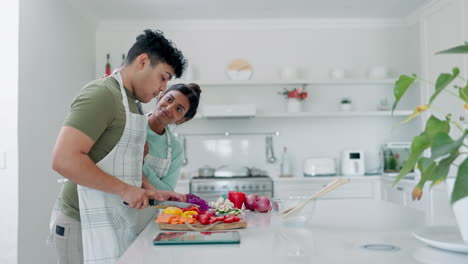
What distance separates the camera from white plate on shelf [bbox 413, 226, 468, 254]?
1083 millimetres

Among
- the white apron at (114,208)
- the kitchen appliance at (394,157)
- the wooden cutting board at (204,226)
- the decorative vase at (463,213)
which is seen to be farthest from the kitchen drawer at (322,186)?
the decorative vase at (463,213)

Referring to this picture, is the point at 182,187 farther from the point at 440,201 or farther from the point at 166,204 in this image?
the point at 166,204

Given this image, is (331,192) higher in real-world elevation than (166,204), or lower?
lower

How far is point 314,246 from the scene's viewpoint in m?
1.23

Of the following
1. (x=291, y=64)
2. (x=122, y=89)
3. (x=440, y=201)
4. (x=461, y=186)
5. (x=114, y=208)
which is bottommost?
(x=440, y=201)

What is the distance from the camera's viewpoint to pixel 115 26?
500 cm

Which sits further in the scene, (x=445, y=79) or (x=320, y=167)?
(x=320, y=167)

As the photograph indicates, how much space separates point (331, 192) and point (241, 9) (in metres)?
2.07

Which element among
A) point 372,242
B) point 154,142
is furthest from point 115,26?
point 372,242

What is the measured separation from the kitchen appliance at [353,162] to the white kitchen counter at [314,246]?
2968 mm

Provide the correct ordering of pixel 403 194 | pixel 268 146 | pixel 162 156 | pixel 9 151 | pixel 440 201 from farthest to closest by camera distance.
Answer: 1. pixel 268 146
2. pixel 403 194
3. pixel 440 201
4. pixel 9 151
5. pixel 162 156

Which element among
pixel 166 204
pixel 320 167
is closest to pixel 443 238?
pixel 166 204

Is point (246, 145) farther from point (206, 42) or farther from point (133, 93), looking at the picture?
point (133, 93)

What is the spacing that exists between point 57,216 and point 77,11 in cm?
315
